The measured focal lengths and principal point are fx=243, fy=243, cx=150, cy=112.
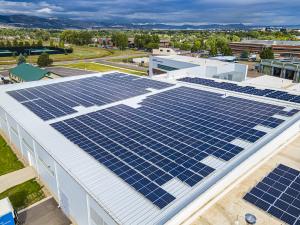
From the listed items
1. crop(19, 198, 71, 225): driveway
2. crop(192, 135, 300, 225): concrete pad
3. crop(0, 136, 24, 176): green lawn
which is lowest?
crop(19, 198, 71, 225): driveway

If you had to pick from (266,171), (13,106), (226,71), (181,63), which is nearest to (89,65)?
(181,63)

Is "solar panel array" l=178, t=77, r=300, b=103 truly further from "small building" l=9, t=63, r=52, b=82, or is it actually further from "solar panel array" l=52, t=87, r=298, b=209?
"small building" l=9, t=63, r=52, b=82

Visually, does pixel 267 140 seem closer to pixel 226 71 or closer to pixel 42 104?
pixel 42 104

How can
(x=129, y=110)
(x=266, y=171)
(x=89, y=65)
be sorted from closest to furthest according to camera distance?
(x=266, y=171), (x=129, y=110), (x=89, y=65)

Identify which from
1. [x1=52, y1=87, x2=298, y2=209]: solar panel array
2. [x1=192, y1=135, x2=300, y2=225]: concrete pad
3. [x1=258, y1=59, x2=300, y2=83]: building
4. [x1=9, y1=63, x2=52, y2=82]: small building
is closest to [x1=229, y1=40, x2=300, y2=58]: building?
[x1=258, y1=59, x2=300, y2=83]: building

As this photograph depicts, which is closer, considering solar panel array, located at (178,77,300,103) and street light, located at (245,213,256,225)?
street light, located at (245,213,256,225)

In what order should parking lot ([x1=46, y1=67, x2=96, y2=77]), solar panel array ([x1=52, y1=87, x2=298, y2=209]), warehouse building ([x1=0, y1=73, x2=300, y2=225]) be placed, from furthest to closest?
parking lot ([x1=46, y1=67, x2=96, y2=77])
solar panel array ([x1=52, y1=87, x2=298, y2=209])
warehouse building ([x1=0, y1=73, x2=300, y2=225])
